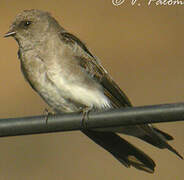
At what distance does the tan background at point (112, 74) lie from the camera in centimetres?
853

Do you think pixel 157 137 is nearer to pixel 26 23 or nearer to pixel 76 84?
pixel 76 84

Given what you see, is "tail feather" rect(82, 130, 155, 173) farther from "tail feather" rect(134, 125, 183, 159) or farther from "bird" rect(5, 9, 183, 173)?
"tail feather" rect(134, 125, 183, 159)

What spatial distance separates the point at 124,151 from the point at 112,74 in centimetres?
304

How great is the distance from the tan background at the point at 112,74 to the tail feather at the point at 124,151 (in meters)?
2.12

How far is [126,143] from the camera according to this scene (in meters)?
5.95

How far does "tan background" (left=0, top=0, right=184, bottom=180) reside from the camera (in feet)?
28.0

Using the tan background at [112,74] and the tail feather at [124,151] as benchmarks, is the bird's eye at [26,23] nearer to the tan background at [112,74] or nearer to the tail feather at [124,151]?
the tail feather at [124,151]

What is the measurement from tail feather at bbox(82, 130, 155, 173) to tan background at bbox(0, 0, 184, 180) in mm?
2123

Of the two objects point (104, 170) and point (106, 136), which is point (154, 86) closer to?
point (104, 170)

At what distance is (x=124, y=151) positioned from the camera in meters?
5.95
